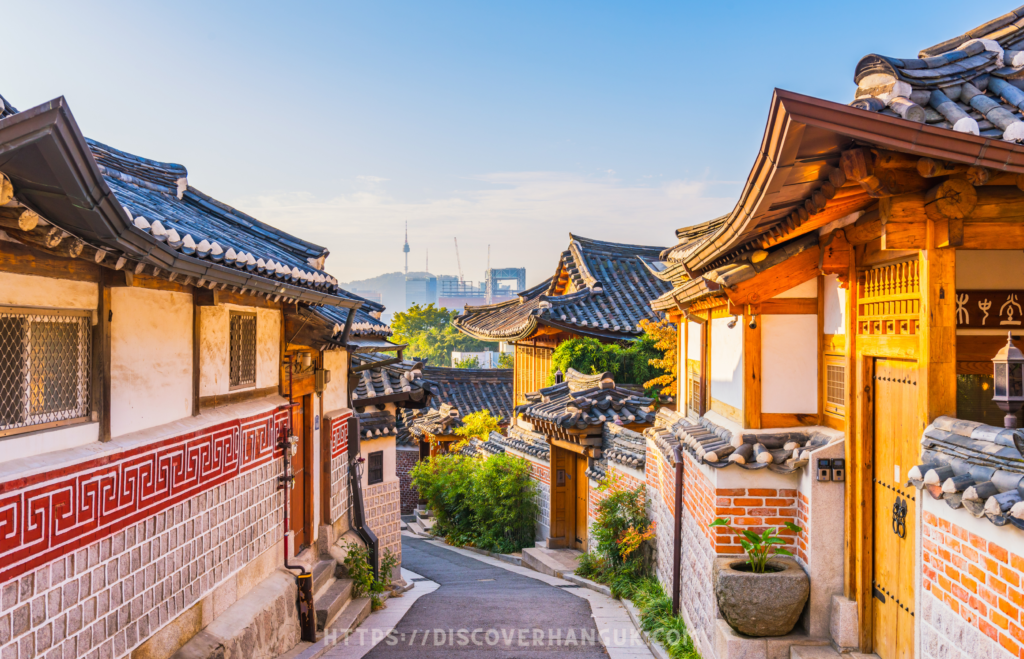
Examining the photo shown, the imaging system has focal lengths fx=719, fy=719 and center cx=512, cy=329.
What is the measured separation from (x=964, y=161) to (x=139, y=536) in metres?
6.11

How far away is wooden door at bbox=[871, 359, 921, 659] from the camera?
4863 millimetres

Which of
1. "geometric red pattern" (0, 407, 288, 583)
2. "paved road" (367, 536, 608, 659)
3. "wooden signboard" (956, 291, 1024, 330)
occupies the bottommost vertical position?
"paved road" (367, 536, 608, 659)

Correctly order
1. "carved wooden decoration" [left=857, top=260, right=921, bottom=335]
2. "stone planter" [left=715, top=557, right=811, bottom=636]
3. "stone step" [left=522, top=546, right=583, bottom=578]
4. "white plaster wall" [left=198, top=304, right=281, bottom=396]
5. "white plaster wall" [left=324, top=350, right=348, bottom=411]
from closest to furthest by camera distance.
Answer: "carved wooden decoration" [left=857, top=260, right=921, bottom=335]
"stone planter" [left=715, top=557, right=811, bottom=636]
"white plaster wall" [left=198, top=304, right=281, bottom=396]
"white plaster wall" [left=324, top=350, right=348, bottom=411]
"stone step" [left=522, top=546, right=583, bottom=578]

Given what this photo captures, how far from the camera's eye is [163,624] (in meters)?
6.03

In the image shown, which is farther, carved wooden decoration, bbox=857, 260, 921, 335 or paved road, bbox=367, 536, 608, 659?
paved road, bbox=367, 536, 608, 659

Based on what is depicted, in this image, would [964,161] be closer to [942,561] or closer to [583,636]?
[942,561]

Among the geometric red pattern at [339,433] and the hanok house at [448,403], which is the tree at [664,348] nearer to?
the geometric red pattern at [339,433]

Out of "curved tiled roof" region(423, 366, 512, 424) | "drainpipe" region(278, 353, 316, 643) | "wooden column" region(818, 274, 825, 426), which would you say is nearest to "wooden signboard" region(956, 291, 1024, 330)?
"wooden column" region(818, 274, 825, 426)

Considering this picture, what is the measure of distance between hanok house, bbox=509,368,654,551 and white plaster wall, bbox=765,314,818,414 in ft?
19.3

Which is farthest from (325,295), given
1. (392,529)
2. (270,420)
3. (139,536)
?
(392,529)

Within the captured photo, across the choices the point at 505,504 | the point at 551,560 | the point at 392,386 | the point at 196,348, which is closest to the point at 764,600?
the point at 196,348

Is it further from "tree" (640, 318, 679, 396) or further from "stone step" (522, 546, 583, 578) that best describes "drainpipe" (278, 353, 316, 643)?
"tree" (640, 318, 679, 396)

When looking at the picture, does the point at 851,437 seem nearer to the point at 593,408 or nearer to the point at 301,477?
the point at 301,477

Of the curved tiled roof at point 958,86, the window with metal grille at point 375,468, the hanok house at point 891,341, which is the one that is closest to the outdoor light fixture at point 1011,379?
the hanok house at point 891,341
